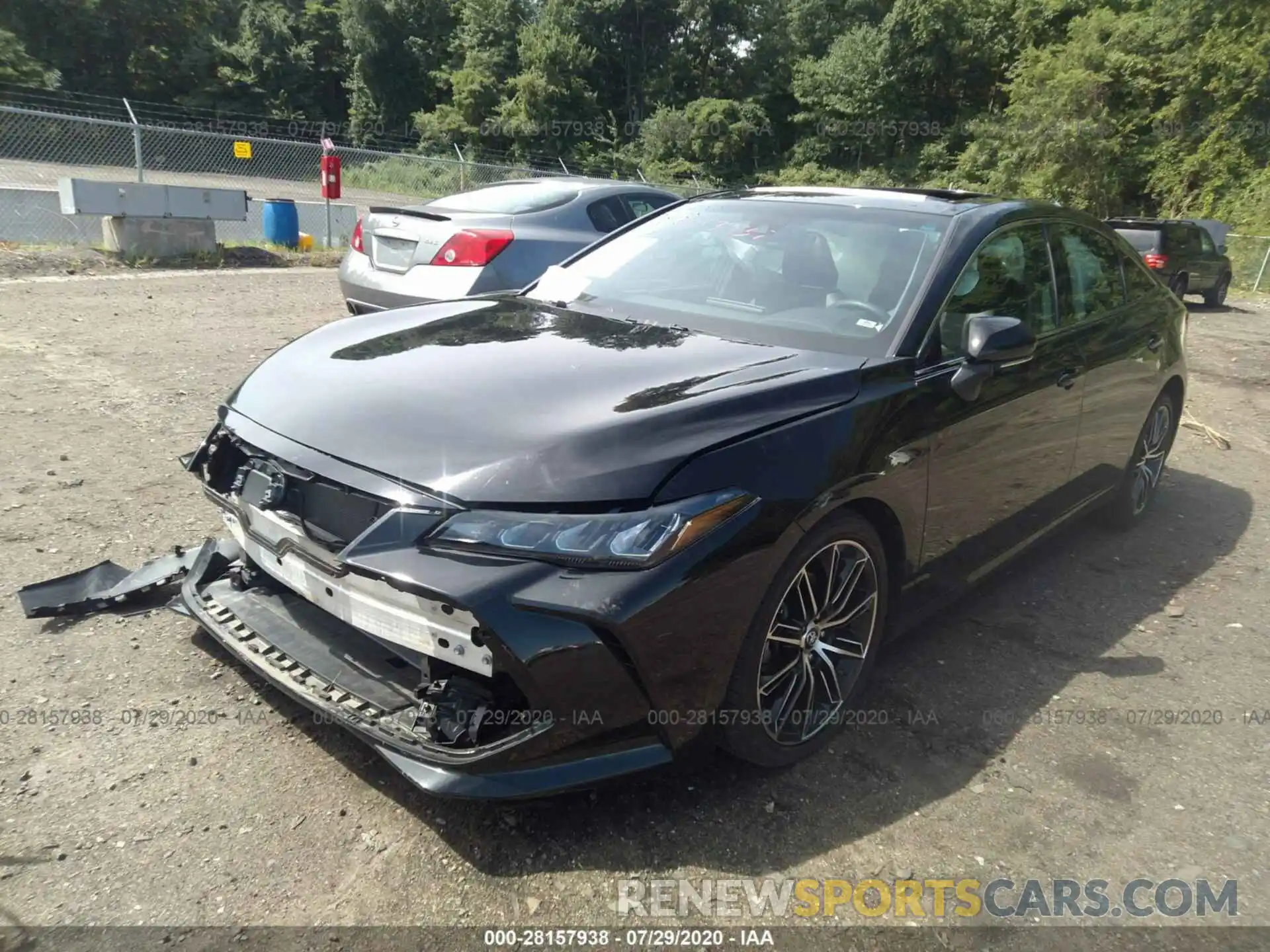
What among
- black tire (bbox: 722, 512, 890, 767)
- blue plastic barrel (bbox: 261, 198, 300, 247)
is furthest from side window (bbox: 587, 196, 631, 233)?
blue plastic barrel (bbox: 261, 198, 300, 247)

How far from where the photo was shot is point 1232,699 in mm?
3330

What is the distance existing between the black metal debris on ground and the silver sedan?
331 centimetres

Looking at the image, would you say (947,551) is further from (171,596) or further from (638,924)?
(171,596)

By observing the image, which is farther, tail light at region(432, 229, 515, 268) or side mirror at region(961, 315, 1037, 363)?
tail light at region(432, 229, 515, 268)

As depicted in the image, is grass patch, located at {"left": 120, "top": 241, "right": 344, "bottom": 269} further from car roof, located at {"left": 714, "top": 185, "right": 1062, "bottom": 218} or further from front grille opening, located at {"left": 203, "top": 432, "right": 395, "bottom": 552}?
front grille opening, located at {"left": 203, "top": 432, "right": 395, "bottom": 552}

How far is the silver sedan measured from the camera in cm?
636

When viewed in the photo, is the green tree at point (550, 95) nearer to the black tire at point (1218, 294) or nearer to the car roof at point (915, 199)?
the black tire at point (1218, 294)

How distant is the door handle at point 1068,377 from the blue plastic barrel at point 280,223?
41.3 feet

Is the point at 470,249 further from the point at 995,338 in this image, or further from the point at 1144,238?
the point at 1144,238

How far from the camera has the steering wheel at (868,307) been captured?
3031 millimetres

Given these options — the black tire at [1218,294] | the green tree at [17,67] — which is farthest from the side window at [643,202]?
the green tree at [17,67]

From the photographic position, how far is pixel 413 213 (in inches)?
266

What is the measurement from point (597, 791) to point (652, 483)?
33.6 inches

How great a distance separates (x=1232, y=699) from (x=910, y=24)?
135ft
